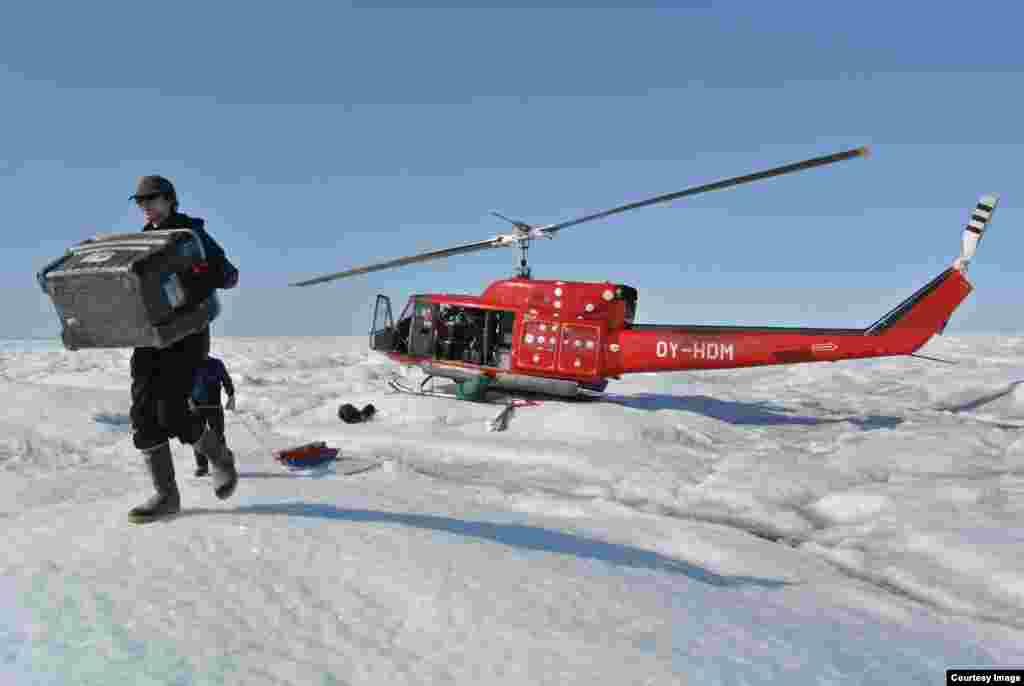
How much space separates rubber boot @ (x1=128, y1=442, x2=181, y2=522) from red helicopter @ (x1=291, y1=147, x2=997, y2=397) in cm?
674

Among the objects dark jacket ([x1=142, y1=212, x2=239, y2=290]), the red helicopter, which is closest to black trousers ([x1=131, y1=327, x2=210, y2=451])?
dark jacket ([x1=142, y1=212, x2=239, y2=290])

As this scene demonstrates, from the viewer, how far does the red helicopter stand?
8.91 metres

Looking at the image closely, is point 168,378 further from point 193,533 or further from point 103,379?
point 103,379

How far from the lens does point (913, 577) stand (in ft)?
11.8

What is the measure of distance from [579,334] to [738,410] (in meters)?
3.40

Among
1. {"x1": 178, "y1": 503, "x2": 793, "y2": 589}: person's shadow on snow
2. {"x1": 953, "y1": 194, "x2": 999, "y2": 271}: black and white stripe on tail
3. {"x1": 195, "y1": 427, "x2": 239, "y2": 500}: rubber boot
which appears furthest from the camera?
{"x1": 953, "y1": 194, "x2": 999, "y2": 271}: black and white stripe on tail

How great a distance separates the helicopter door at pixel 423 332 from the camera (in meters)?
11.7

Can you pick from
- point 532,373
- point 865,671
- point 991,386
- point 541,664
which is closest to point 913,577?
point 865,671

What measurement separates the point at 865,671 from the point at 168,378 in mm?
3739

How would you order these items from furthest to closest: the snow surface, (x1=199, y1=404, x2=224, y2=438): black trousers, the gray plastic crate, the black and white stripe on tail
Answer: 1. the black and white stripe on tail
2. (x1=199, y1=404, x2=224, y2=438): black trousers
3. the gray plastic crate
4. the snow surface

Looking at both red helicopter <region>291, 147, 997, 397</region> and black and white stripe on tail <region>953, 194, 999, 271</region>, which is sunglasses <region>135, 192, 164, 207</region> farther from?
black and white stripe on tail <region>953, 194, 999, 271</region>

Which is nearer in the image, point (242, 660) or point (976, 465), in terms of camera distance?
point (242, 660)

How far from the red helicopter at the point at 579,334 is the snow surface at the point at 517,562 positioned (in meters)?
2.12

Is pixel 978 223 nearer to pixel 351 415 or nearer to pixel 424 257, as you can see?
pixel 424 257
